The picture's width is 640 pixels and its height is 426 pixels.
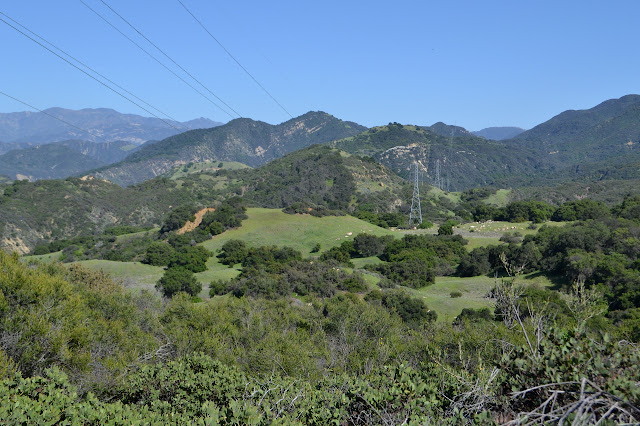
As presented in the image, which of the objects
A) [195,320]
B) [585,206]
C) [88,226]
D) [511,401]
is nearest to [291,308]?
[195,320]

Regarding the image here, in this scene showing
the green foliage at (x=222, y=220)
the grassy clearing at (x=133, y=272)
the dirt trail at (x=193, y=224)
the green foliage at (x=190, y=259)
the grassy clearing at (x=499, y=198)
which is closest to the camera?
the grassy clearing at (x=133, y=272)

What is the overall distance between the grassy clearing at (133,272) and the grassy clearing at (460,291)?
2221cm

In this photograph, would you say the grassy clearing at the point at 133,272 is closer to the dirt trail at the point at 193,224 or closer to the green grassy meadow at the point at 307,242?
the green grassy meadow at the point at 307,242

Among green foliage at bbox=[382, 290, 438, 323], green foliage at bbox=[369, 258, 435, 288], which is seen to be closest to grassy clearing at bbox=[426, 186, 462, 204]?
green foliage at bbox=[369, 258, 435, 288]

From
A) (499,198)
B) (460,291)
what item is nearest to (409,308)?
(460,291)

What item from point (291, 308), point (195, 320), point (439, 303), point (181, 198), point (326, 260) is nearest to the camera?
point (195, 320)

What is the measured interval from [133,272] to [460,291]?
2912cm

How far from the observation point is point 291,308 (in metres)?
24.7

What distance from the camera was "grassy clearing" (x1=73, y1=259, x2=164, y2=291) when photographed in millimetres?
38500

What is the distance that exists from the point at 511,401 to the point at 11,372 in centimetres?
986

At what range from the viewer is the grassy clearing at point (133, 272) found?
126ft

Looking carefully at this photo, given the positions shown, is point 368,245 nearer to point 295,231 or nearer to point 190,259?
point 295,231

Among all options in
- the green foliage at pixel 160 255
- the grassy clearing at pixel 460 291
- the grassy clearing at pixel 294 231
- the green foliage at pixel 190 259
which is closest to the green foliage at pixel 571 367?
the grassy clearing at pixel 460 291

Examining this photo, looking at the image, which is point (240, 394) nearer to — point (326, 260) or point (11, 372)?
point (11, 372)
